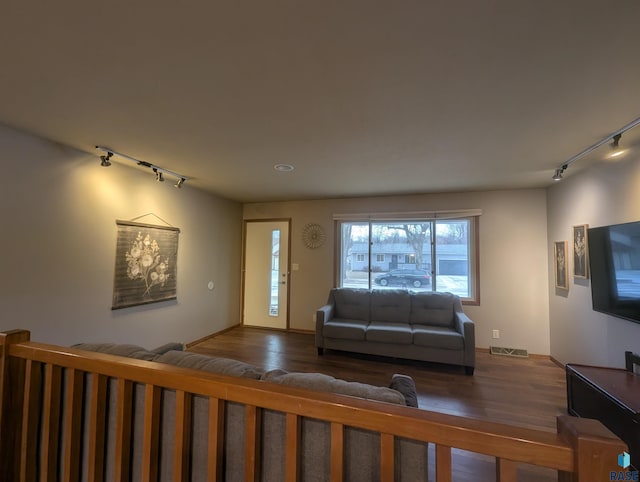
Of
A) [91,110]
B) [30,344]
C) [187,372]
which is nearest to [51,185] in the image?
[91,110]

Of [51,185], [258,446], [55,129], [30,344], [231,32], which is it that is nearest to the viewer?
[258,446]

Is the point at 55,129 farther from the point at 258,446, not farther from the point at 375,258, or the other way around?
the point at 375,258

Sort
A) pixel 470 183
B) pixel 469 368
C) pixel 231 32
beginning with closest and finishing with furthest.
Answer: pixel 231 32
pixel 469 368
pixel 470 183

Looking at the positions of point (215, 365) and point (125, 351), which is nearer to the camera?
point (215, 365)

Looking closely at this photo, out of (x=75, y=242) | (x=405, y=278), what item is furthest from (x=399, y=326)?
(x=75, y=242)

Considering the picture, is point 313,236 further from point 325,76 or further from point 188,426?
point 188,426

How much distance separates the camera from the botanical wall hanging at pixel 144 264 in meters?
3.21

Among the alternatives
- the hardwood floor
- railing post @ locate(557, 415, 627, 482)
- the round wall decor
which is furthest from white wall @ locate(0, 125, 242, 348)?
railing post @ locate(557, 415, 627, 482)

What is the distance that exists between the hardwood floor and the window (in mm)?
1147

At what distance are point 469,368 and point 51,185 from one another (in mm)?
4738

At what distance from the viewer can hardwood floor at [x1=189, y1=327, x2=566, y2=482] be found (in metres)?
2.33

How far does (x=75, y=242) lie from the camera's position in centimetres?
277

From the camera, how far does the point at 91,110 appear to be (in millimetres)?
1981

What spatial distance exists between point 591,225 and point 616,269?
28.1 inches
